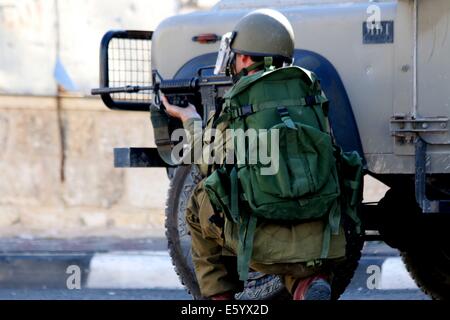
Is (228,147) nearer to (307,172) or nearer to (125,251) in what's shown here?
(307,172)

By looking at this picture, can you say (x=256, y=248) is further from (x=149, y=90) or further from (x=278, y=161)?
(x=149, y=90)

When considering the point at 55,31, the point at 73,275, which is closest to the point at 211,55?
the point at 73,275

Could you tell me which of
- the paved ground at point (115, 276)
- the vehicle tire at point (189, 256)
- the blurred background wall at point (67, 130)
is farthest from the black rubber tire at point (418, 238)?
the blurred background wall at point (67, 130)

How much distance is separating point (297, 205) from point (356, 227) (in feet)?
1.27


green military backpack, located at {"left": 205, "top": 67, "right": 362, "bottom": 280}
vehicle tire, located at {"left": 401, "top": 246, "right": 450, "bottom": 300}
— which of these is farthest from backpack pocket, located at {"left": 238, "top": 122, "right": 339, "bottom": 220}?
vehicle tire, located at {"left": 401, "top": 246, "right": 450, "bottom": 300}

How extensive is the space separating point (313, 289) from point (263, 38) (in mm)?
942

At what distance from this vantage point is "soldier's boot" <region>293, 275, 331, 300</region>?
4.29m

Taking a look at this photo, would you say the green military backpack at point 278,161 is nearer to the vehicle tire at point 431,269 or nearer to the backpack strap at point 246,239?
the backpack strap at point 246,239

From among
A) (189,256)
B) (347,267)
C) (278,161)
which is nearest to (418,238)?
(347,267)

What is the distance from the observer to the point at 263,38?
171 inches

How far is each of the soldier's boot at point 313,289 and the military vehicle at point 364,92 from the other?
1077 millimetres

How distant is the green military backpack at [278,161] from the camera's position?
410 centimetres

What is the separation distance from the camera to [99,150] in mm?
9914

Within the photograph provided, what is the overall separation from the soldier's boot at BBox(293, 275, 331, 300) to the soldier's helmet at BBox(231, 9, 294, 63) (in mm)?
822
